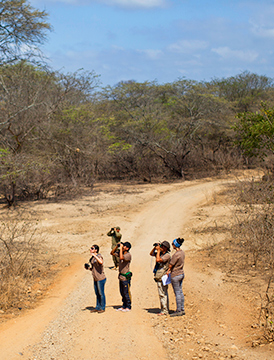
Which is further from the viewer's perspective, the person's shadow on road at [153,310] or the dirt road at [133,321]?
the person's shadow on road at [153,310]

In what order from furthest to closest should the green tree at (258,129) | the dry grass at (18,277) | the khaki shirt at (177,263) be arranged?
the green tree at (258,129)
the dry grass at (18,277)
the khaki shirt at (177,263)

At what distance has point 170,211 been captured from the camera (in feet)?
56.9

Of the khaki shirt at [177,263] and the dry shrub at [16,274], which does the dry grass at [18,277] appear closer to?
the dry shrub at [16,274]

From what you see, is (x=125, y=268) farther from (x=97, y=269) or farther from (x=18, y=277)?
(x=18, y=277)

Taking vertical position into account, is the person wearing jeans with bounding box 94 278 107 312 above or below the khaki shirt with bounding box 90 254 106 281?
below

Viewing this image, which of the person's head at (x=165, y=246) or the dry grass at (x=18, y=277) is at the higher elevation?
the person's head at (x=165, y=246)

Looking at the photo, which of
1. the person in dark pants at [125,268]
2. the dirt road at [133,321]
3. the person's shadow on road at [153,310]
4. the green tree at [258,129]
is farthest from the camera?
the green tree at [258,129]

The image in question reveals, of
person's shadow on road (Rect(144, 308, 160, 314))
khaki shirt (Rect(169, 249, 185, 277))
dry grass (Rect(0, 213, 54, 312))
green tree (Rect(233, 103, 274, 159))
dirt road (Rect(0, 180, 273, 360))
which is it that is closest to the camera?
dirt road (Rect(0, 180, 273, 360))

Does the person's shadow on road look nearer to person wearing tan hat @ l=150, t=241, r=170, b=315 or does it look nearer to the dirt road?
the dirt road

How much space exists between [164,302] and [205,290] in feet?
6.23

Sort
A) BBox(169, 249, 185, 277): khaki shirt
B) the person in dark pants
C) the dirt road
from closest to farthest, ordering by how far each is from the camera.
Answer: the dirt road
BBox(169, 249, 185, 277): khaki shirt
the person in dark pants

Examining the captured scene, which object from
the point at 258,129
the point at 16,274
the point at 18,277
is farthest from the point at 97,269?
the point at 258,129

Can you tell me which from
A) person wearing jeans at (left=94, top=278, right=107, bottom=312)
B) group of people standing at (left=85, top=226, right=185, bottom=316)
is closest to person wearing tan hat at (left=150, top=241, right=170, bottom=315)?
group of people standing at (left=85, top=226, right=185, bottom=316)

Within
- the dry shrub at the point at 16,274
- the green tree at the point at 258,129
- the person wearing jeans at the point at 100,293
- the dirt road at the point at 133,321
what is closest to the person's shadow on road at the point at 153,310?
the dirt road at the point at 133,321
